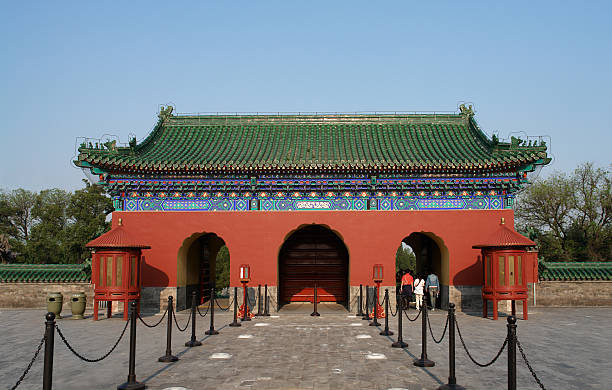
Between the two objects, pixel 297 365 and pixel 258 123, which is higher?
pixel 258 123

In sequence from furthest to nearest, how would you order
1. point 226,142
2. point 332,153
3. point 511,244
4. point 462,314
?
point 226,142 → point 332,153 → point 462,314 → point 511,244

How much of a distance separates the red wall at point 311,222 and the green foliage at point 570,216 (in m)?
16.9

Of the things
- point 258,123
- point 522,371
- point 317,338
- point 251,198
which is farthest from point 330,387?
point 258,123

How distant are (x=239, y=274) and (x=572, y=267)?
11679 millimetres

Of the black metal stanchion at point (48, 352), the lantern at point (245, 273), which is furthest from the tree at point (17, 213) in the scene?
the black metal stanchion at point (48, 352)

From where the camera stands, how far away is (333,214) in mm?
15195

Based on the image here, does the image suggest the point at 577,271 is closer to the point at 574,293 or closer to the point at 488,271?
the point at 574,293

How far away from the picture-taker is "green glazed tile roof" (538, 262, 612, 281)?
17.0 metres

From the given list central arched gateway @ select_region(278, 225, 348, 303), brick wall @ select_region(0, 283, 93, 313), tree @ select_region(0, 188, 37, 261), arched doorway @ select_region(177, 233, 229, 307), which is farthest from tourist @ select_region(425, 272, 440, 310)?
tree @ select_region(0, 188, 37, 261)

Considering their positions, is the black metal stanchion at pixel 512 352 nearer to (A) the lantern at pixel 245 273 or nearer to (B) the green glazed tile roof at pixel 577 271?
(A) the lantern at pixel 245 273

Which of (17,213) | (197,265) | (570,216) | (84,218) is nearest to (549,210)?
(570,216)

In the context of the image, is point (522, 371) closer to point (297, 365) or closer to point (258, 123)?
point (297, 365)

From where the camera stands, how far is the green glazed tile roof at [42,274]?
16.4 metres

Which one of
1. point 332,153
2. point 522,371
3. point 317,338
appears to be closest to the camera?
point 522,371
